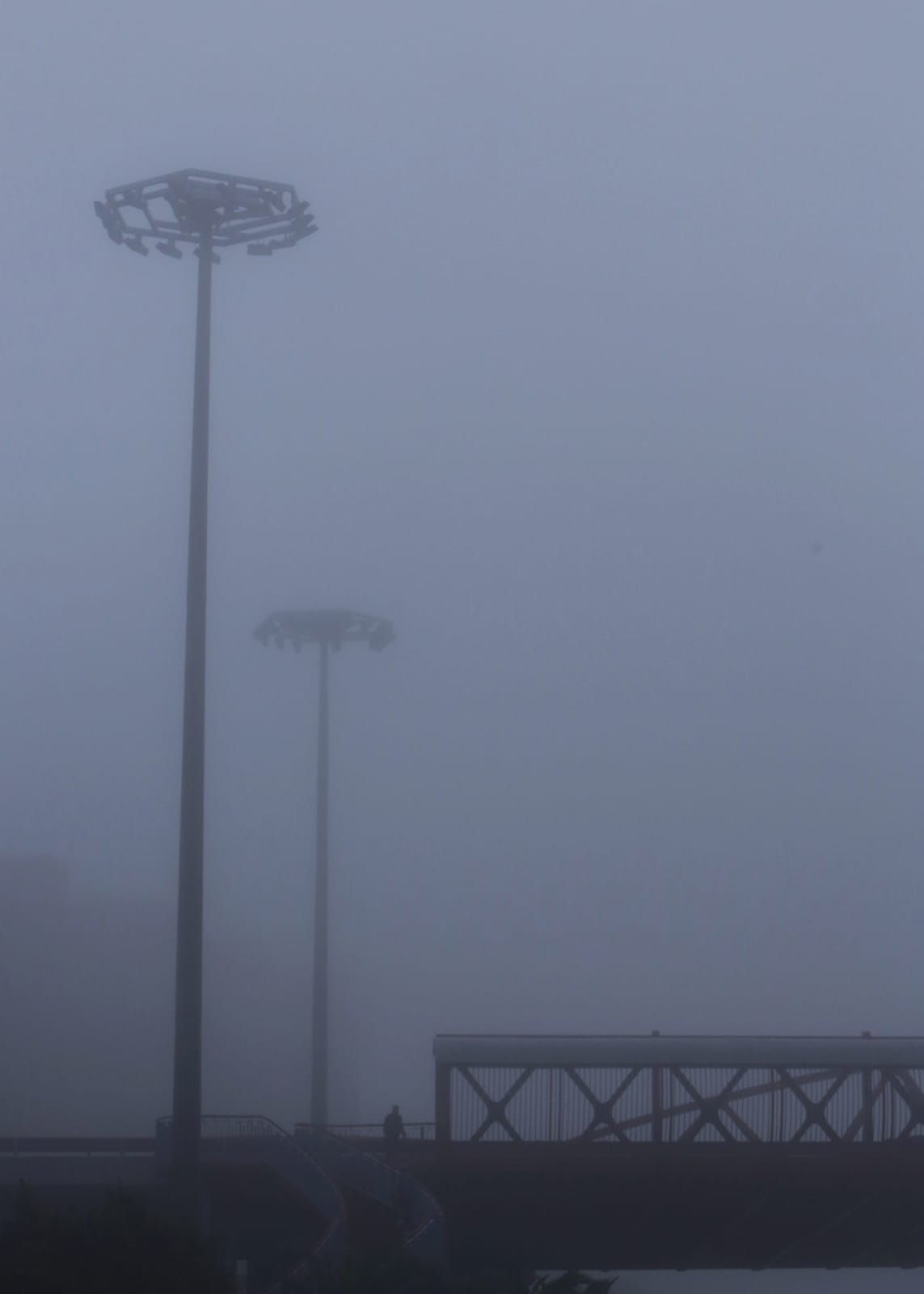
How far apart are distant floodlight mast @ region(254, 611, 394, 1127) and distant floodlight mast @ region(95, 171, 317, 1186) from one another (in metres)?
15.1

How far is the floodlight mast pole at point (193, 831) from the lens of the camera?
21047 mm

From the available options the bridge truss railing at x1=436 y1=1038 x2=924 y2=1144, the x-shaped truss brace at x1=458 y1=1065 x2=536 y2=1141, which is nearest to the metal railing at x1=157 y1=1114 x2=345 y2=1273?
the bridge truss railing at x1=436 y1=1038 x2=924 y2=1144

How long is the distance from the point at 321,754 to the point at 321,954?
537 centimetres

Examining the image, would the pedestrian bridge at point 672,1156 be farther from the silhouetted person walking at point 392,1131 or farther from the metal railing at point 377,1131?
the metal railing at point 377,1131

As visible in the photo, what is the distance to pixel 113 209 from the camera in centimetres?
2580

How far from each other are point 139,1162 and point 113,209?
17.6 metres

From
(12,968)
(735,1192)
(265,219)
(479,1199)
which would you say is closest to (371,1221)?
(479,1199)

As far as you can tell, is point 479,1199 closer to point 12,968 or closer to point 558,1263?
point 558,1263

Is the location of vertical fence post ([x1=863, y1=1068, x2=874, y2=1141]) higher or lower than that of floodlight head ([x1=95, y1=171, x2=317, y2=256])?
lower

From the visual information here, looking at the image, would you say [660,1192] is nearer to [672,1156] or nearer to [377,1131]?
[672,1156]

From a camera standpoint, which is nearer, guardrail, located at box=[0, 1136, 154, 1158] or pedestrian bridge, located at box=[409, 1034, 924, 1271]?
pedestrian bridge, located at box=[409, 1034, 924, 1271]

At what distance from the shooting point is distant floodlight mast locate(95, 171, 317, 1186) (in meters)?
21.1

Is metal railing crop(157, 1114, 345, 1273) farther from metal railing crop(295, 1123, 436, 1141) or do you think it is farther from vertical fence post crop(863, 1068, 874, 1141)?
vertical fence post crop(863, 1068, 874, 1141)

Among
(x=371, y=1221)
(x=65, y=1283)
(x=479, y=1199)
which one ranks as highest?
(x=65, y=1283)
